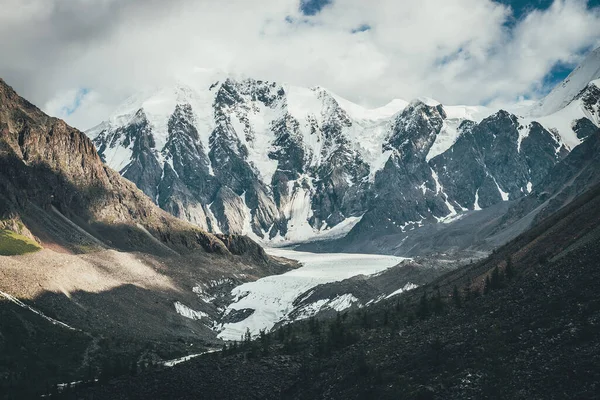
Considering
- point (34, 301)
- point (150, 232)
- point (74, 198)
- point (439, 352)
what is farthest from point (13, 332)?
point (150, 232)

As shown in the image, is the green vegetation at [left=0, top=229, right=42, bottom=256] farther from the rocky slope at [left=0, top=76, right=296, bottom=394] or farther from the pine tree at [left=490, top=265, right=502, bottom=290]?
the pine tree at [left=490, top=265, right=502, bottom=290]

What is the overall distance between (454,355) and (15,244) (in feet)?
319

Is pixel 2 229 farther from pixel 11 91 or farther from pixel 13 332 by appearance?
pixel 11 91

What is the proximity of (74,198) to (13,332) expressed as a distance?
110307mm

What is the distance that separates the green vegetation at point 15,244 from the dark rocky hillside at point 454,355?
210 feet

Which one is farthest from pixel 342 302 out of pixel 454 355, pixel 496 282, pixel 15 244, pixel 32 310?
pixel 454 355

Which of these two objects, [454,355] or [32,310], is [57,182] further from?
[454,355]

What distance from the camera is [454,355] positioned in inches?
1601

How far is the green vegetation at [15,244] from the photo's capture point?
4332 inches

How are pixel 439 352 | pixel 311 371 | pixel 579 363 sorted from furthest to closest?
pixel 311 371 → pixel 439 352 → pixel 579 363

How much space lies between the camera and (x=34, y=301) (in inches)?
3541

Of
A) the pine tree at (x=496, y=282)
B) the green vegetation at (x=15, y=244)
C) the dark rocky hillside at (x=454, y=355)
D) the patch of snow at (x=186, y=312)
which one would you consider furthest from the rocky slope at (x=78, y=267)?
the pine tree at (x=496, y=282)

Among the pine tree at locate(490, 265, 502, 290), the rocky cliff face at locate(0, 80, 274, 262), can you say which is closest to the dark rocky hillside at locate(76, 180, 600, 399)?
the pine tree at locate(490, 265, 502, 290)

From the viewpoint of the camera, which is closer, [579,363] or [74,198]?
Result: [579,363]
